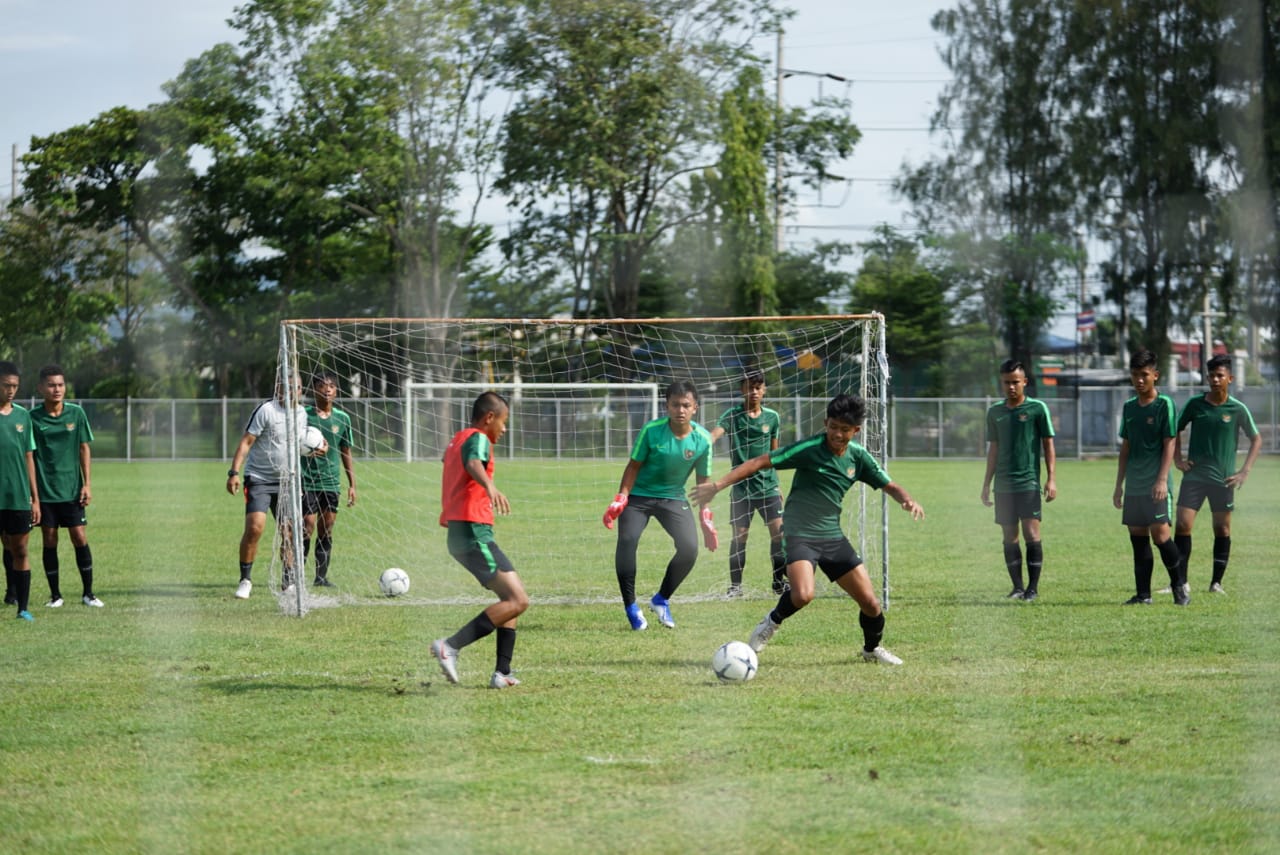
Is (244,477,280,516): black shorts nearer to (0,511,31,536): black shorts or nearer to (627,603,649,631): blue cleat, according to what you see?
(0,511,31,536): black shorts

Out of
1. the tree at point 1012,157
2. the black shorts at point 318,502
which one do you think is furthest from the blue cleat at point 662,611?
the tree at point 1012,157

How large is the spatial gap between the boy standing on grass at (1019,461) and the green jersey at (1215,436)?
1.14 m

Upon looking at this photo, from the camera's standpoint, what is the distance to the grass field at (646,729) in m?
4.58

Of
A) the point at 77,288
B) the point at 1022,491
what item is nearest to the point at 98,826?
the point at 1022,491

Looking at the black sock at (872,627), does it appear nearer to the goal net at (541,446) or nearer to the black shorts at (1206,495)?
the goal net at (541,446)

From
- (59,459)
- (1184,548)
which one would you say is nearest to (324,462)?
(59,459)

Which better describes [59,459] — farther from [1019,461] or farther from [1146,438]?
[1146,438]

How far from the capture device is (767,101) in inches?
1508

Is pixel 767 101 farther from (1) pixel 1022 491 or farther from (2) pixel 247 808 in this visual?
(2) pixel 247 808

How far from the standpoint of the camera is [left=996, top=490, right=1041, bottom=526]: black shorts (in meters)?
10.1

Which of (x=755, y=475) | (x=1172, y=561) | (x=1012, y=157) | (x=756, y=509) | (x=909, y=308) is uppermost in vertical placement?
(x=1012, y=157)

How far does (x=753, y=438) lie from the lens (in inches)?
409

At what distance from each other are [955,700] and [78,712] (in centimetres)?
419

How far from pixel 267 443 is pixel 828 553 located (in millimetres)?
5272
